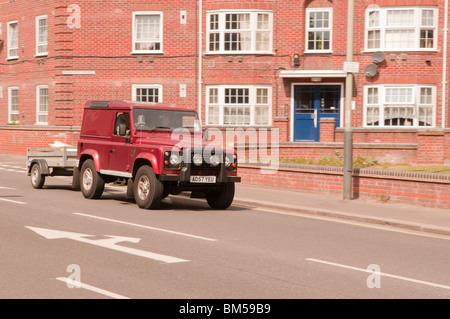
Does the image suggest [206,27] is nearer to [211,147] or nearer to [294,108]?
[294,108]

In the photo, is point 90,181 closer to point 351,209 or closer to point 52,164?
point 52,164

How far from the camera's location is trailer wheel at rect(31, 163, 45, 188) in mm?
18250

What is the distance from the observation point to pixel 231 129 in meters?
30.6

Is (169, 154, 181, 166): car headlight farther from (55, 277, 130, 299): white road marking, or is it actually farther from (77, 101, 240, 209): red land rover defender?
(55, 277, 130, 299): white road marking

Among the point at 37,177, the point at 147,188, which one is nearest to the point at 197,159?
the point at 147,188

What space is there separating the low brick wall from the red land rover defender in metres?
3.53

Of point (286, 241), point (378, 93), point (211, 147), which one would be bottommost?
point (286, 241)

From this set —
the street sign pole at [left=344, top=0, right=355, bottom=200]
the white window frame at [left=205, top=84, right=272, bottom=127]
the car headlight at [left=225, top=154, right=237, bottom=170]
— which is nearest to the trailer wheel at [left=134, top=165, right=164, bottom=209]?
the car headlight at [left=225, top=154, right=237, bottom=170]

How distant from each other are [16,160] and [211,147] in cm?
1815

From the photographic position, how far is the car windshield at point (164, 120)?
15.2m

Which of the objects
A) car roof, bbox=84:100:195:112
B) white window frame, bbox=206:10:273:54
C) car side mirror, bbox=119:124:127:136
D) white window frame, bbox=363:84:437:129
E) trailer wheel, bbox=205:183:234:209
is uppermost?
white window frame, bbox=206:10:273:54

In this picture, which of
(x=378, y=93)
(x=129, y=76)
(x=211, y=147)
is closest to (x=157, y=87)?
(x=129, y=76)

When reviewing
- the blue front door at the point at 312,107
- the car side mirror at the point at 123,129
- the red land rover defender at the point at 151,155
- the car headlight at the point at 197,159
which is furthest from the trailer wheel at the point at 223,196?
the blue front door at the point at 312,107
